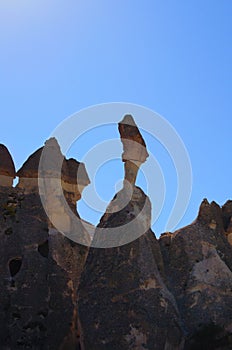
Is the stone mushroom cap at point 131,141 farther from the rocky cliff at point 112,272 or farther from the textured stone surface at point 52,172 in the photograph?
the textured stone surface at point 52,172

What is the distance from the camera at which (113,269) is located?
22.8m

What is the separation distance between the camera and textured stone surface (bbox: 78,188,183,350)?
21192mm

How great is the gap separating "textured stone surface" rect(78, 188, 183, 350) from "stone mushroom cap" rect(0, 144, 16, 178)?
8453 mm

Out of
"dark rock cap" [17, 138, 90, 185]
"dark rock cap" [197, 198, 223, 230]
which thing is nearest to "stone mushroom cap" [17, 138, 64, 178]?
"dark rock cap" [17, 138, 90, 185]

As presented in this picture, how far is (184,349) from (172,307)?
147 centimetres

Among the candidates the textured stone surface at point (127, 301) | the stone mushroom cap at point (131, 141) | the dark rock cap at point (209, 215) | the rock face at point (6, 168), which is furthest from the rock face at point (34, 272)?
the dark rock cap at point (209, 215)

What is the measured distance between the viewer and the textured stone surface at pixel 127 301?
21.2 metres

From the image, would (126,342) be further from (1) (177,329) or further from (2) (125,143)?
(2) (125,143)

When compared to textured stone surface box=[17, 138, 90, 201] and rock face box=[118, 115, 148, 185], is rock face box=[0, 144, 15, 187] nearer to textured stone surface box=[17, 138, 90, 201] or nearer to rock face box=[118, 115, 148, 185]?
textured stone surface box=[17, 138, 90, 201]

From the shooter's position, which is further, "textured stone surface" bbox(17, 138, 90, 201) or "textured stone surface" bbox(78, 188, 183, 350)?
"textured stone surface" bbox(17, 138, 90, 201)

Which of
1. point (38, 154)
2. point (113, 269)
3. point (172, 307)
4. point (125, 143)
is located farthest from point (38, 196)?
point (172, 307)

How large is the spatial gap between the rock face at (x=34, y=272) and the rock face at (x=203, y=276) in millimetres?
4488

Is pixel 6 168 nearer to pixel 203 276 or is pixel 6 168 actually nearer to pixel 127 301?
pixel 127 301

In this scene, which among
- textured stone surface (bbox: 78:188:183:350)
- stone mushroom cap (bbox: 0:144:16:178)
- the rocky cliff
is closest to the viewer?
textured stone surface (bbox: 78:188:183:350)
